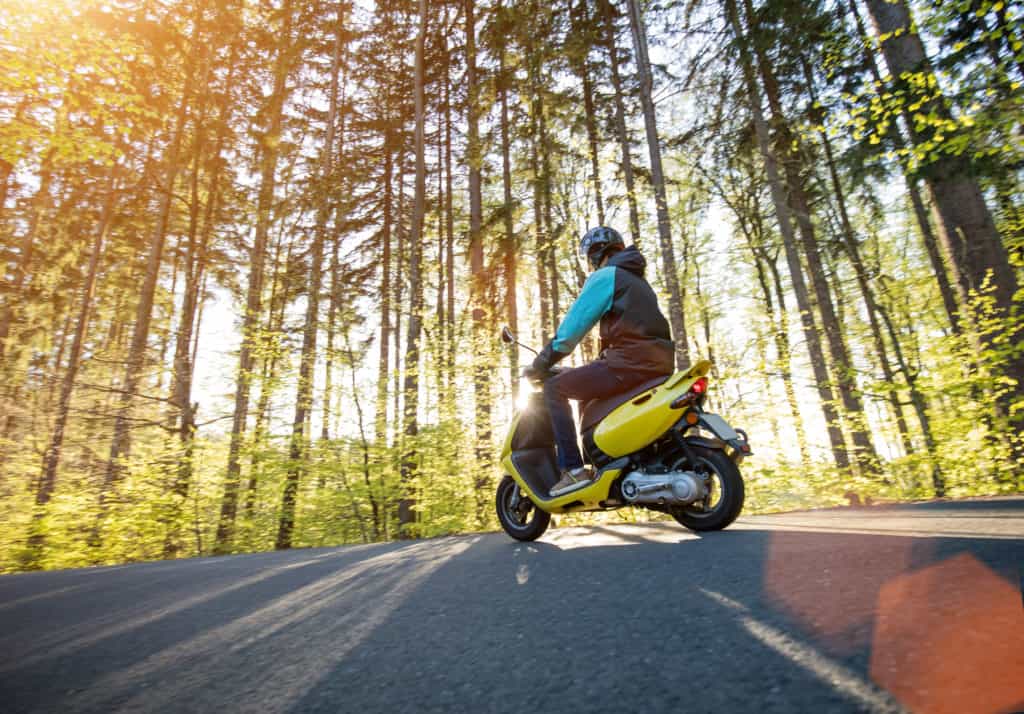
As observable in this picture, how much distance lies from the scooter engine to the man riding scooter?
0.45m

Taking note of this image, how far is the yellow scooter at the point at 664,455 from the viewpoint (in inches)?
131

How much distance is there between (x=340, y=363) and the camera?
10453 mm

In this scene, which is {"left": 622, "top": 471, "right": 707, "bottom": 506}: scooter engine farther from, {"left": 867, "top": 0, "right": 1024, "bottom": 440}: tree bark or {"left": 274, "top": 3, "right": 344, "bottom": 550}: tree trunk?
{"left": 274, "top": 3, "right": 344, "bottom": 550}: tree trunk

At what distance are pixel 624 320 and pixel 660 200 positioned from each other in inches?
315

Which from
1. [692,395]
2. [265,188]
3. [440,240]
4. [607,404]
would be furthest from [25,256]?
[692,395]

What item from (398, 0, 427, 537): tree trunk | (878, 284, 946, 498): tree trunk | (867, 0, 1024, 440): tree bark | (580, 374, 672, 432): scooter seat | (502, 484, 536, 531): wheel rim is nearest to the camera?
(580, 374, 672, 432): scooter seat

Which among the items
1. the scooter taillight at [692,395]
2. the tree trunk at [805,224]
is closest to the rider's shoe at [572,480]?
the scooter taillight at [692,395]

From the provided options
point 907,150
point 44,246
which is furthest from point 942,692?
point 44,246

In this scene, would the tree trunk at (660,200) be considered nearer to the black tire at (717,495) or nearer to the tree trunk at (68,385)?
the black tire at (717,495)

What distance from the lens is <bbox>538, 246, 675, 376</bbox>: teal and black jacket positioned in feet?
12.1

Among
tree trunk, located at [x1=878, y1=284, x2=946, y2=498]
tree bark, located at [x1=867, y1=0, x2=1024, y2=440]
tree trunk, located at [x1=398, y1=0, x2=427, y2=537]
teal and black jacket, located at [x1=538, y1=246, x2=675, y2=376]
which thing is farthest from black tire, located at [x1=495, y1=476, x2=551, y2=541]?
tree bark, located at [x1=867, y1=0, x2=1024, y2=440]

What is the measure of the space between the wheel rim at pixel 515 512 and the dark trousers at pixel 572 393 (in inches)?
22.9

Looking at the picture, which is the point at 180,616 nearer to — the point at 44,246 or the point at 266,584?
the point at 266,584

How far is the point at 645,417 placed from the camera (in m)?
3.46
